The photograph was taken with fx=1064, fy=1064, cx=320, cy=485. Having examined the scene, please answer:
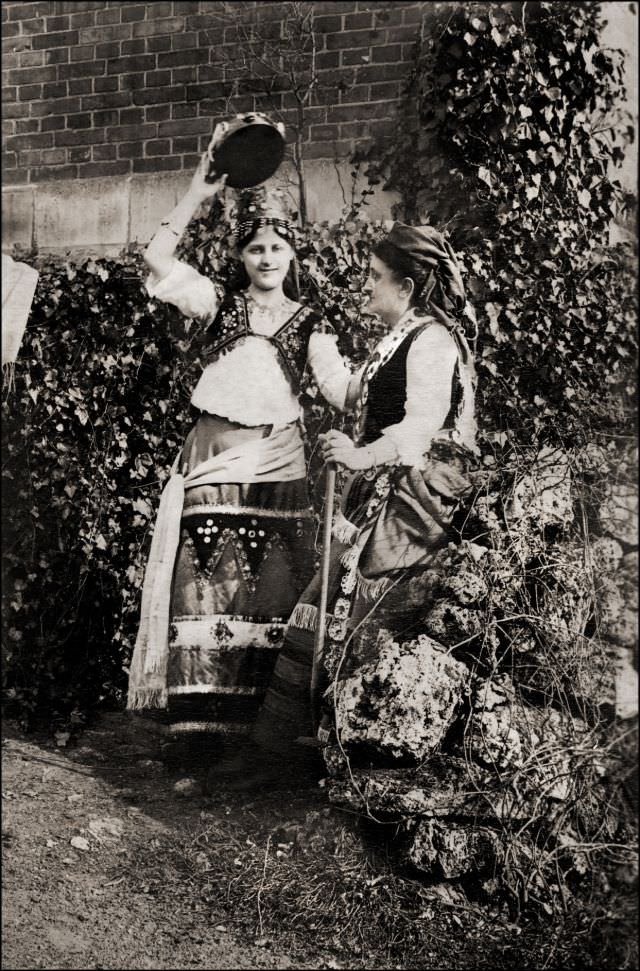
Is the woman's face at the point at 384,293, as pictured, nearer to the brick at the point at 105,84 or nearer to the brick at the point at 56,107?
the brick at the point at 105,84

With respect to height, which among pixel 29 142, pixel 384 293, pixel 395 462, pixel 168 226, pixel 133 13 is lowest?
pixel 395 462

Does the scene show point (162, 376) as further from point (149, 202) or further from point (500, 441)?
point (500, 441)

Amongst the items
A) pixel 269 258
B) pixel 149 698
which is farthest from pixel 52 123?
pixel 149 698

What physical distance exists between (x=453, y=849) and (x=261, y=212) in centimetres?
255

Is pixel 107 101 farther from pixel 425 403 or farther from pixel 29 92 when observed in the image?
pixel 425 403

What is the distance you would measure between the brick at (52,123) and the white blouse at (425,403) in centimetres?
186

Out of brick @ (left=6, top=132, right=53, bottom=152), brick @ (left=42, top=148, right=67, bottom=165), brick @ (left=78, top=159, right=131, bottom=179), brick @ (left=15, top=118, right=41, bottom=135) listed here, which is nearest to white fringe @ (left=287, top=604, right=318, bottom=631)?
brick @ (left=78, top=159, right=131, bottom=179)

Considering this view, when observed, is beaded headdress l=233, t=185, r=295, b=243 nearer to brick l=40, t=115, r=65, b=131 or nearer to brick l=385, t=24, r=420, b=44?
brick l=385, t=24, r=420, b=44

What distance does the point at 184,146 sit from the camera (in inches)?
175

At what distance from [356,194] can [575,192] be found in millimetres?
884

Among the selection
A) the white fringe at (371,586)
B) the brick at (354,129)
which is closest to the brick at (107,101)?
the brick at (354,129)

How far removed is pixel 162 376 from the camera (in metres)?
4.55

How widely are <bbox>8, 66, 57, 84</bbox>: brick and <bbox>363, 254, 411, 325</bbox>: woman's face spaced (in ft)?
5.61

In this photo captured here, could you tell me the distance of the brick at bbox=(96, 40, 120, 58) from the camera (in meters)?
4.57
